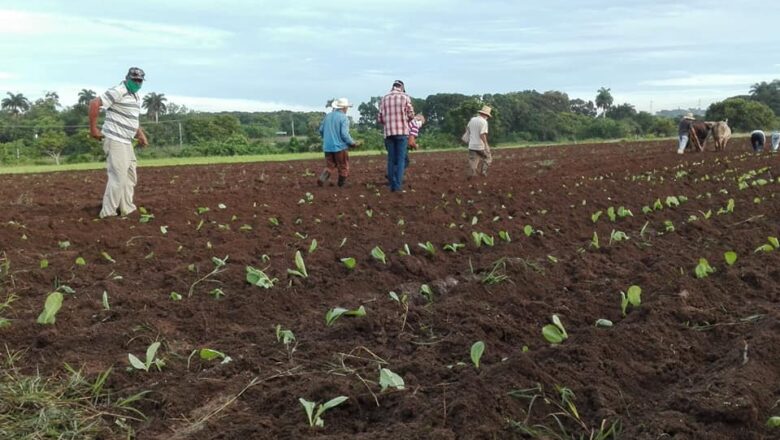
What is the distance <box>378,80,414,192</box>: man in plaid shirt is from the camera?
10.8 metres

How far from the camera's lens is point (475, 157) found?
45.6ft

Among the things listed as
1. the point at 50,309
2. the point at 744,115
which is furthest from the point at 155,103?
the point at 50,309

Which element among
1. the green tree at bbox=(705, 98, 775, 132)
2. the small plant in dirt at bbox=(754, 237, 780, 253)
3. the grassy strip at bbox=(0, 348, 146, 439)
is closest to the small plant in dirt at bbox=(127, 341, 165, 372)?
the grassy strip at bbox=(0, 348, 146, 439)

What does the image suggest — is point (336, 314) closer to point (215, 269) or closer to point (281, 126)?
point (215, 269)

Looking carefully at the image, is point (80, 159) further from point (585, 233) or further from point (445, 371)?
point (445, 371)

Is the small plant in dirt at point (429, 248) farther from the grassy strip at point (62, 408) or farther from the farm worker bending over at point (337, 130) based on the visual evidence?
the farm worker bending over at point (337, 130)

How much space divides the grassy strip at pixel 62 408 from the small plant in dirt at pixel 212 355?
1.46 ft

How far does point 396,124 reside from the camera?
10.8m

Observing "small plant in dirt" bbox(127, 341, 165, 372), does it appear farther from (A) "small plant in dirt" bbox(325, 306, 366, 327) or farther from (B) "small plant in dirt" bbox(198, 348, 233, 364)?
(A) "small plant in dirt" bbox(325, 306, 366, 327)

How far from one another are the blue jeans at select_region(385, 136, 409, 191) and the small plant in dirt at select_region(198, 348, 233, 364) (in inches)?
292

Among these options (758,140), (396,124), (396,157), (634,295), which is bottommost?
(634,295)

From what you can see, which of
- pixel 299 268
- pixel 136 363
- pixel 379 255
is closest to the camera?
pixel 136 363

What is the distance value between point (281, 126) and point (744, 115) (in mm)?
37919

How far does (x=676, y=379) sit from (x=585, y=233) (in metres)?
3.97
